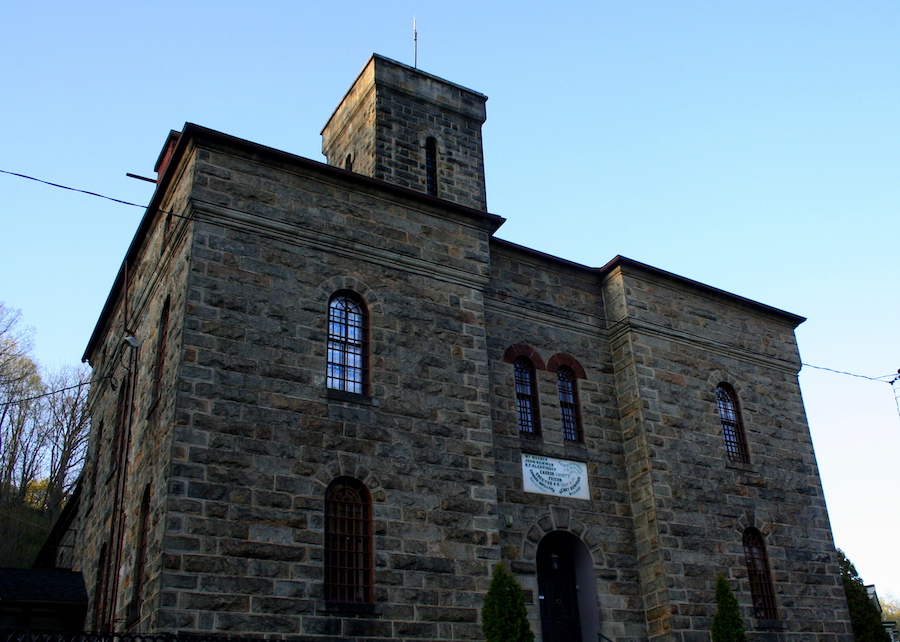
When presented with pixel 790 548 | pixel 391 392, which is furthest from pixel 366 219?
pixel 790 548

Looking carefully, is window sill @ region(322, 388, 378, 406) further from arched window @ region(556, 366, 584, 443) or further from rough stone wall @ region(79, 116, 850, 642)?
arched window @ region(556, 366, 584, 443)

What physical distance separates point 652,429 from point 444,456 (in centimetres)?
510

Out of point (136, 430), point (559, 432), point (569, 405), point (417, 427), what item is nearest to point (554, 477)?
point (559, 432)

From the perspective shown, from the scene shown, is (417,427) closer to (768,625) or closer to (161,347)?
(161,347)

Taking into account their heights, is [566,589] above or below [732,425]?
below

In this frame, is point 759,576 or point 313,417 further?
point 759,576

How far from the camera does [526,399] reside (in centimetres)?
1734

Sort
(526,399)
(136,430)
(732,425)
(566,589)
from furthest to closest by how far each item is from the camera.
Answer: (732,425), (526,399), (566,589), (136,430)

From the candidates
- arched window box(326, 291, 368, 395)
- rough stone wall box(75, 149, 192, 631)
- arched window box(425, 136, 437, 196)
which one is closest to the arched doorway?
arched window box(326, 291, 368, 395)

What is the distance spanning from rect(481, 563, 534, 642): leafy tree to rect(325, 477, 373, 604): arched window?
185 cm

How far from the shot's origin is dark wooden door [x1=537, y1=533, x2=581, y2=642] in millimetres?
15891

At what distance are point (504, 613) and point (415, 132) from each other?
10.5 metres

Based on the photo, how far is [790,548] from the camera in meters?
18.5

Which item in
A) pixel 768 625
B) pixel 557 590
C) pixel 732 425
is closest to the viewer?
pixel 557 590
